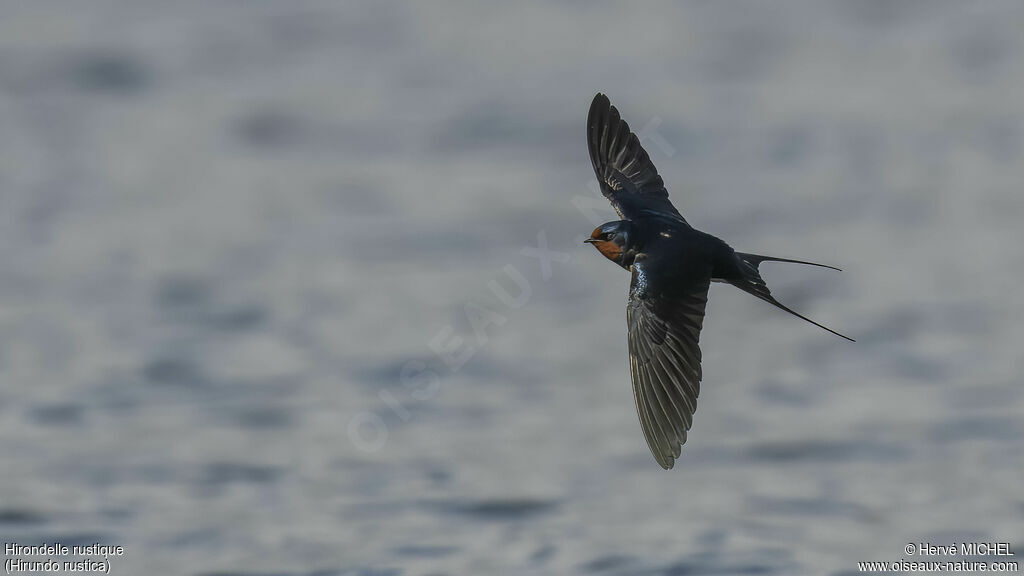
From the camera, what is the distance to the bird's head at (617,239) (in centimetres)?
639

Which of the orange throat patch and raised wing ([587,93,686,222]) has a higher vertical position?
raised wing ([587,93,686,222])

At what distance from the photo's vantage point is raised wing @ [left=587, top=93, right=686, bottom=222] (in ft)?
23.3

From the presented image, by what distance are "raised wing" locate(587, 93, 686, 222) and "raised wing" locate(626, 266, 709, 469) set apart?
0.90 meters

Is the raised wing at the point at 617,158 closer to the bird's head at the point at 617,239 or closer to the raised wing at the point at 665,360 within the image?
the bird's head at the point at 617,239

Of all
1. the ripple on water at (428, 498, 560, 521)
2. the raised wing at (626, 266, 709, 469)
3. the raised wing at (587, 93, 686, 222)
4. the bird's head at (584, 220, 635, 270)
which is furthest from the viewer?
the ripple on water at (428, 498, 560, 521)

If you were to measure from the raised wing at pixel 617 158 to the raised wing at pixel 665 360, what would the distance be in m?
0.90

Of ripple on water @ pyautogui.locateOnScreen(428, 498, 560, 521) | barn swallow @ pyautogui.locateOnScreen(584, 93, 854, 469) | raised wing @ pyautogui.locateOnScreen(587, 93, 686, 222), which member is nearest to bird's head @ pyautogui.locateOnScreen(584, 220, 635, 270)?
barn swallow @ pyautogui.locateOnScreen(584, 93, 854, 469)

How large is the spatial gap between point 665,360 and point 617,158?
1.39 metres

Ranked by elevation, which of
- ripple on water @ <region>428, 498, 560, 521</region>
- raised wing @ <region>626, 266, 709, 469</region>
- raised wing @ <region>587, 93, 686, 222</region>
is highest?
raised wing @ <region>587, 93, 686, 222</region>

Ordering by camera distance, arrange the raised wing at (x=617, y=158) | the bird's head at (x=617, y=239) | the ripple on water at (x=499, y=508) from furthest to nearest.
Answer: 1. the ripple on water at (x=499, y=508)
2. the raised wing at (x=617, y=158)
3. the bird's head at (x=617, y=239)

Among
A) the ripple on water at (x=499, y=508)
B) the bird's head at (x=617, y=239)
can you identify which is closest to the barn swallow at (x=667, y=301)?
the bird's head at (x=617, y=239)

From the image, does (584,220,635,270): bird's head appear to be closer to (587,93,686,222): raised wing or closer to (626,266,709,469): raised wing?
(626,266,709,469): raised wing

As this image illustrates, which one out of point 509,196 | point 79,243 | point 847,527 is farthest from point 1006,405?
point 79,243

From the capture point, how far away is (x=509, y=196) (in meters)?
13.1
